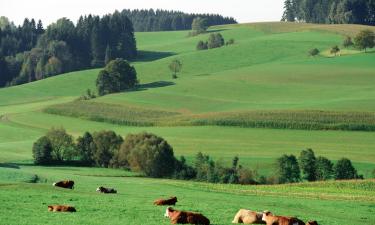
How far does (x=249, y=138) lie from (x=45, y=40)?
115m

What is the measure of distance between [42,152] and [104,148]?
5.72 metres

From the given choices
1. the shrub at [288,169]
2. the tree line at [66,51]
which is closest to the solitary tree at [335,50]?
the tree line at [66,51]

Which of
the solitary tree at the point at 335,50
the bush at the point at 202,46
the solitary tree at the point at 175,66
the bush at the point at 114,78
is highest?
the bush at the point at 202,46

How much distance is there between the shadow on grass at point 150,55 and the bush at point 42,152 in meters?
106

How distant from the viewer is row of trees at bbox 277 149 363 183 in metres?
65.9

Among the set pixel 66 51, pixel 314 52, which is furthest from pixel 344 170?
pixel 66 51

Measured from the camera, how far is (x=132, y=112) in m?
107

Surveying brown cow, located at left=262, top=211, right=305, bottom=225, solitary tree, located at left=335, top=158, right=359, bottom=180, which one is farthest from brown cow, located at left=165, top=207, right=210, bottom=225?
solitary tree, located at left=335, top=158, right=359, bottom=180

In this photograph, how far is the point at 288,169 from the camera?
66.2m

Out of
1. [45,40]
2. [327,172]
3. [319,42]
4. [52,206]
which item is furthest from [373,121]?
[45,40]

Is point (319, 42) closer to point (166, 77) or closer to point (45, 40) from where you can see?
point (166, 77)

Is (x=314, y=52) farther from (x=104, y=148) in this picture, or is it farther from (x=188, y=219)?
(x=188, y=219)

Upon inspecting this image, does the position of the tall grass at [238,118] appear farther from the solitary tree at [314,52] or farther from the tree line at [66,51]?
the tree line at [66,51]

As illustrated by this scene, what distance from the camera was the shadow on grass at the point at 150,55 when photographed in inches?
7177
